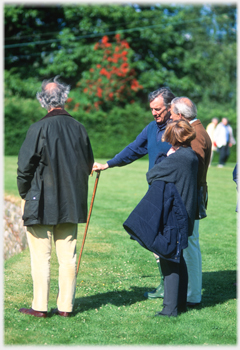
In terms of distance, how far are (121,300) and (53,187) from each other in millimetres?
1596

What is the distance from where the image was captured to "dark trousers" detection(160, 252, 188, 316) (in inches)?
163

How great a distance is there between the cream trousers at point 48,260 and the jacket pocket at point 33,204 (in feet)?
0.52

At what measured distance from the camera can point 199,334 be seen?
392 centimetres

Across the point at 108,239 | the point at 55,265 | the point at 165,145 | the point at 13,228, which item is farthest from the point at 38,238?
the point at 13,228

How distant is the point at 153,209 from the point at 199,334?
3.66 feet

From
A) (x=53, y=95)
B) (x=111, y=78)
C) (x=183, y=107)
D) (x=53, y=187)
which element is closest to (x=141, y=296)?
(x=53, y=187)

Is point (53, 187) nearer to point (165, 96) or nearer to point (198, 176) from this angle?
point (198, 176)

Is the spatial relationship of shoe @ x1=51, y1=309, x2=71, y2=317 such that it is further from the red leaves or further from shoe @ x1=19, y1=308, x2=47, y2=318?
the red leaves

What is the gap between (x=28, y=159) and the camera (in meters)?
3.85

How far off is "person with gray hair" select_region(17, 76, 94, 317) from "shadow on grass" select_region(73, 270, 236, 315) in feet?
1.76

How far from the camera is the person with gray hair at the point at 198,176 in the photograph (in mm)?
4316

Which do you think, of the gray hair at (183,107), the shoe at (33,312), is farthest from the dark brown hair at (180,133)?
the shoe at (33,312)

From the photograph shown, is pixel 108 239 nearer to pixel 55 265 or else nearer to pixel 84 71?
pixel 55 265

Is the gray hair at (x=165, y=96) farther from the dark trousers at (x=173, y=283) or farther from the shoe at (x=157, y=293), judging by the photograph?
the shoe at (x=157, y=293)
